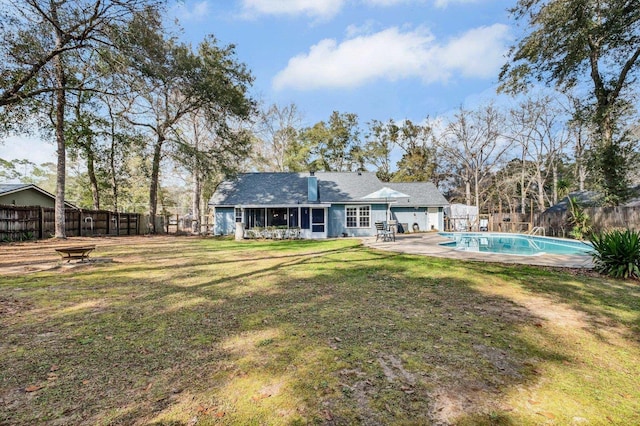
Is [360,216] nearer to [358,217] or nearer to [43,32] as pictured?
[358,217]

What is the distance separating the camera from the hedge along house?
66.3 feet

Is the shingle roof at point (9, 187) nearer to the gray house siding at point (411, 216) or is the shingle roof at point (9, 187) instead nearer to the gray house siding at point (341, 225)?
the gray house siding at point (341, 225)

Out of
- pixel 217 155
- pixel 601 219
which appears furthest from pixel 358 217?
pixel 601 219

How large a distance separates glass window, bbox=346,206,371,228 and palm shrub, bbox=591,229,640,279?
1433 cm

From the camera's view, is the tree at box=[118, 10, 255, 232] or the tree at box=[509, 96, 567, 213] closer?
the tree at box=[118, 10, 255, 232]

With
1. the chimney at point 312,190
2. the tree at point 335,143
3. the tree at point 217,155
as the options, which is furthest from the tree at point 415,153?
the tree at point 217,155

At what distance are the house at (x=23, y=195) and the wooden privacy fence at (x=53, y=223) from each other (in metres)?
4.21

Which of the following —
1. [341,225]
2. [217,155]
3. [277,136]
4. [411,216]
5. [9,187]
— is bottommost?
[341,225]

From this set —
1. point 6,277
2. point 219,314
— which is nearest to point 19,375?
point 219,314

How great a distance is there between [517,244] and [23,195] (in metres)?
30.4

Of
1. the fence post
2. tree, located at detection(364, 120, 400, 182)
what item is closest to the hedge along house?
the fence post

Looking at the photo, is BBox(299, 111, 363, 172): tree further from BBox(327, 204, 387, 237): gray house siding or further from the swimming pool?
the swimming pool

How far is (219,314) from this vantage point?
464cm

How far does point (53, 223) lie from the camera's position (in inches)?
664
